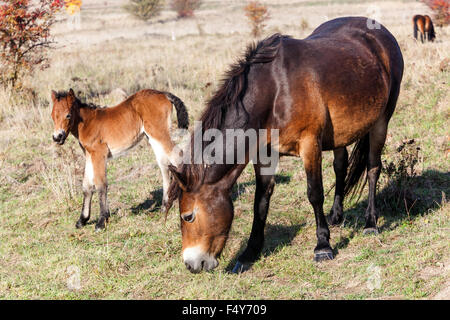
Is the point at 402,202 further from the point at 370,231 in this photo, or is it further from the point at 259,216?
the point at 259,216

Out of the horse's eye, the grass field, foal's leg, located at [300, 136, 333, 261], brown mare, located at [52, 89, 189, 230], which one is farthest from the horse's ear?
brown mare, located at [52, 89, 189, 230]

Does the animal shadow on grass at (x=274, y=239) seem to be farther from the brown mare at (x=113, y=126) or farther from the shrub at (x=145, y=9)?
the shrub at (x=145, y=9)

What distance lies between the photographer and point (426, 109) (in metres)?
9.01

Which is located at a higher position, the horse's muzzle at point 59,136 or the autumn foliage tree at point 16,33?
the autumn foliage tree at point 16,33

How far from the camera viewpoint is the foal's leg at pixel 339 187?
6117 mm

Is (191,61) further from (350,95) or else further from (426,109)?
(350,95)

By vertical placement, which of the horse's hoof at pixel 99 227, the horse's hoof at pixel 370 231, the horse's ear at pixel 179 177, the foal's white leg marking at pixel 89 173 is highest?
the horse's ear at pixel 179 177

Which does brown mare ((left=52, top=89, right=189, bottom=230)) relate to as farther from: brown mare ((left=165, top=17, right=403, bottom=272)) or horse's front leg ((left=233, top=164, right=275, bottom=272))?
brown mare ((left=165, top=17, right=403, bottom=272))

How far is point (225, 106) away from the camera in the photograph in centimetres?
441

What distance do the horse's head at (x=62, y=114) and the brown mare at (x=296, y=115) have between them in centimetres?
282

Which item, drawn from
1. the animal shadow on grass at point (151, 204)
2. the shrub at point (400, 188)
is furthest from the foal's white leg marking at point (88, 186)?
the shrub at point (400, 188)

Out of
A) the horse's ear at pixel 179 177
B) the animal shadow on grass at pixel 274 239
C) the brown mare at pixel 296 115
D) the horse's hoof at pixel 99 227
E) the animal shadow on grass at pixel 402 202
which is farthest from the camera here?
the horse's hoof at pixel 99 227

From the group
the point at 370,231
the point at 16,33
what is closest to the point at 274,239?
the point at 370,231

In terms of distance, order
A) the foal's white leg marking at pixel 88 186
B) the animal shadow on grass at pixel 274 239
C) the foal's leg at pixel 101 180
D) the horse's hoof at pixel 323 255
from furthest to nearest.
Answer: the foal's white leg marking at pixel 88 186, the foal's leg at pixel 101 180, the animal shadow on grass at pixel 274 239, the horse's hoof at pixel 323 255
